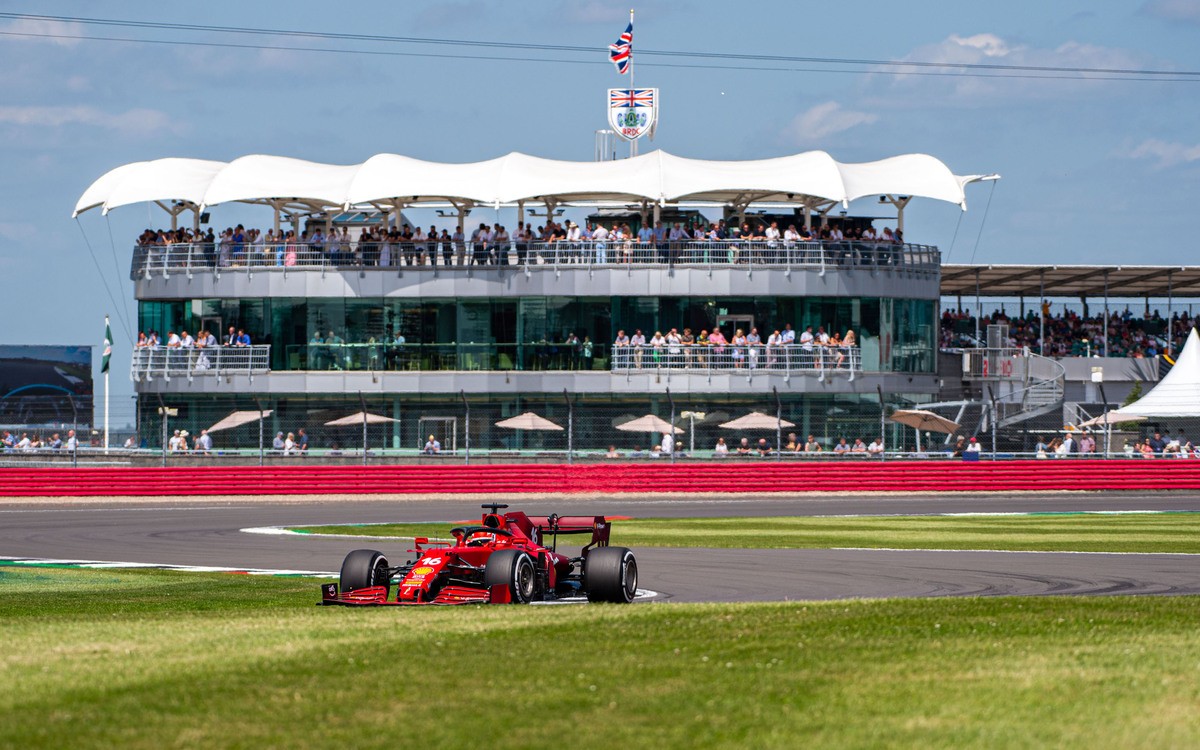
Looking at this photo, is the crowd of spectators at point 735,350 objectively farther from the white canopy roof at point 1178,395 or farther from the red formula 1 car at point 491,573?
the red formula 1 car at point 491,573

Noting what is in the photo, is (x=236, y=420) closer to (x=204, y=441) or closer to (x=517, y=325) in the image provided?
(x=204, y=441)

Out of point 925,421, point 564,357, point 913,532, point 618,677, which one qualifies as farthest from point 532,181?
point 618,677

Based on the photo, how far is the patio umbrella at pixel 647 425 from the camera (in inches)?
1834

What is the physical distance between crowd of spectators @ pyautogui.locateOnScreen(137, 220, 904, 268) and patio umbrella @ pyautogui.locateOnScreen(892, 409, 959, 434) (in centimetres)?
807

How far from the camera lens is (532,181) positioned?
180 ft

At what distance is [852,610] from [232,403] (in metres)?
38.3

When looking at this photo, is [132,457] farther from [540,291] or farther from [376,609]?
[376,609]

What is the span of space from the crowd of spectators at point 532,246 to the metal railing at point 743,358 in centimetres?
339

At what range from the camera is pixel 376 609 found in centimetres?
1423

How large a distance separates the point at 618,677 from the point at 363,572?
6843mm

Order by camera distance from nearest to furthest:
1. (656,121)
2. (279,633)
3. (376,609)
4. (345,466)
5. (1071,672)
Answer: (1071,672)
(279,633)
(376,609)
(345,466)
(656,121)

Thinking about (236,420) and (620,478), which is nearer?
(620,478)

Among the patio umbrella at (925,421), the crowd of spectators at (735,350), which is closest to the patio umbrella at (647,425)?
the crowd of spectators at (735,350)

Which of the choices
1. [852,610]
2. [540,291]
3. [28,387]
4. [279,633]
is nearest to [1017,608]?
[852,610]
